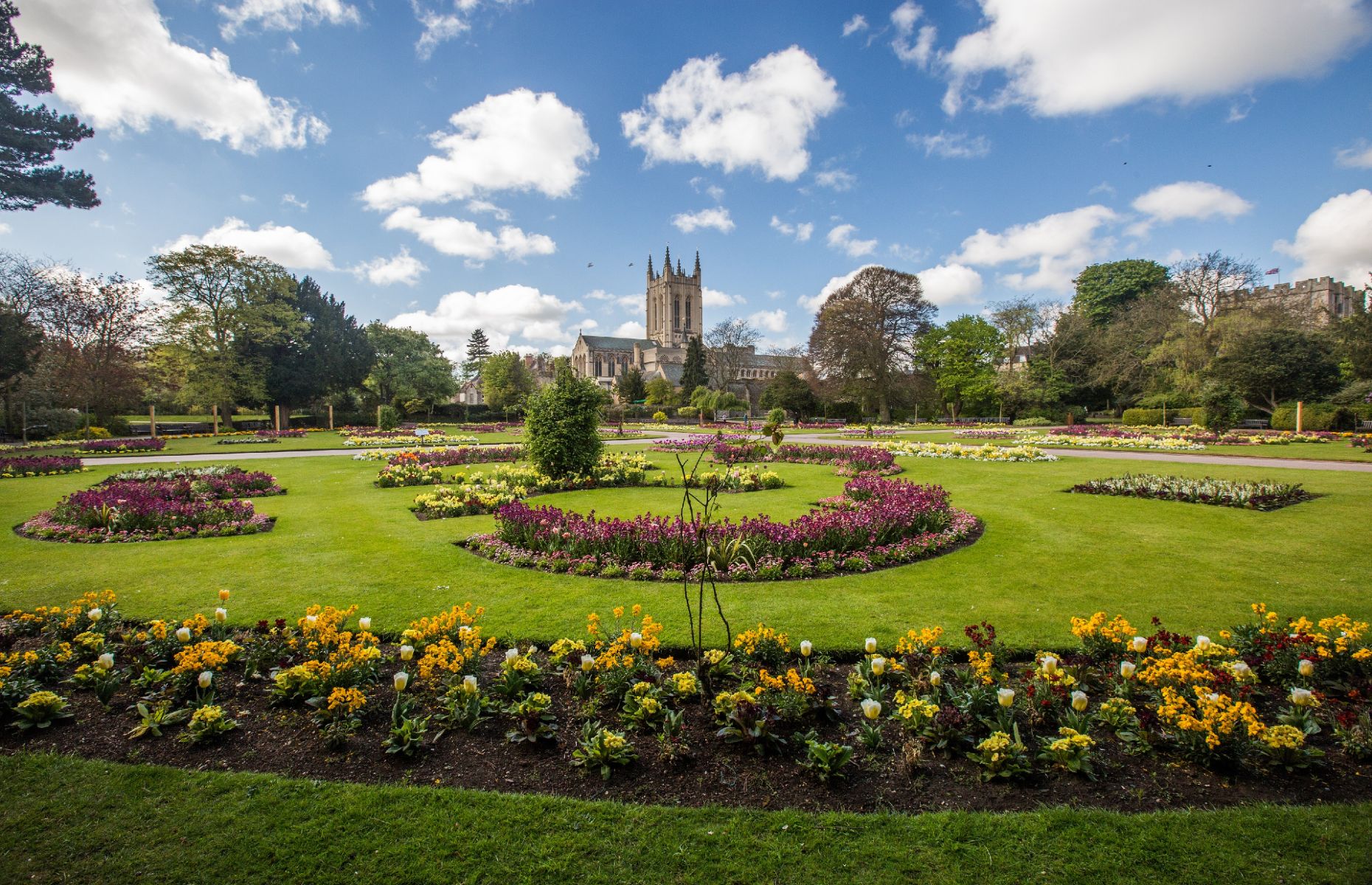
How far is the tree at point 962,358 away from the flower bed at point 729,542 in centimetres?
4669

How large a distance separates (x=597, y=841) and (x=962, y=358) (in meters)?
55.2

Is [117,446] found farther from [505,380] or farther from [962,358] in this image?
[962,358]

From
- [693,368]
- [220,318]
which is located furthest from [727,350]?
[220,318]

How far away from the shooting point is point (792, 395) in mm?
52125

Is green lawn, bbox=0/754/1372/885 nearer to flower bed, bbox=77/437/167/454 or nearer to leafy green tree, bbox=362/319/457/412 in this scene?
flower bed, bbox=77/437/167/454

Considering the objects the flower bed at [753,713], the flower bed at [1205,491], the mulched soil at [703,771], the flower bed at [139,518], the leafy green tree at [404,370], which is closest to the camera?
the mulched soil at [703,771]

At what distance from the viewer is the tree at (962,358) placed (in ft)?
165

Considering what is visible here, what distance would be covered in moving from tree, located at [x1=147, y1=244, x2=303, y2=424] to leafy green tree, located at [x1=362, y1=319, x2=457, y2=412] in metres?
13.9

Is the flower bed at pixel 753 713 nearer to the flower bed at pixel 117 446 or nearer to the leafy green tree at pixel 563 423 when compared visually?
the leafy green tree at pixel 563 423

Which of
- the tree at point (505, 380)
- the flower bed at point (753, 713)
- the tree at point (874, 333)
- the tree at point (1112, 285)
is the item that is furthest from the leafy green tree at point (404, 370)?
the tree at point (1112, 285)

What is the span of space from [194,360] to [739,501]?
42.2 meters

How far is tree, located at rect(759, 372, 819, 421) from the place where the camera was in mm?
52125

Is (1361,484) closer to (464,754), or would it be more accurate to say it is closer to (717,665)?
(717,665)

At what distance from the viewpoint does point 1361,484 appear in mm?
11664
